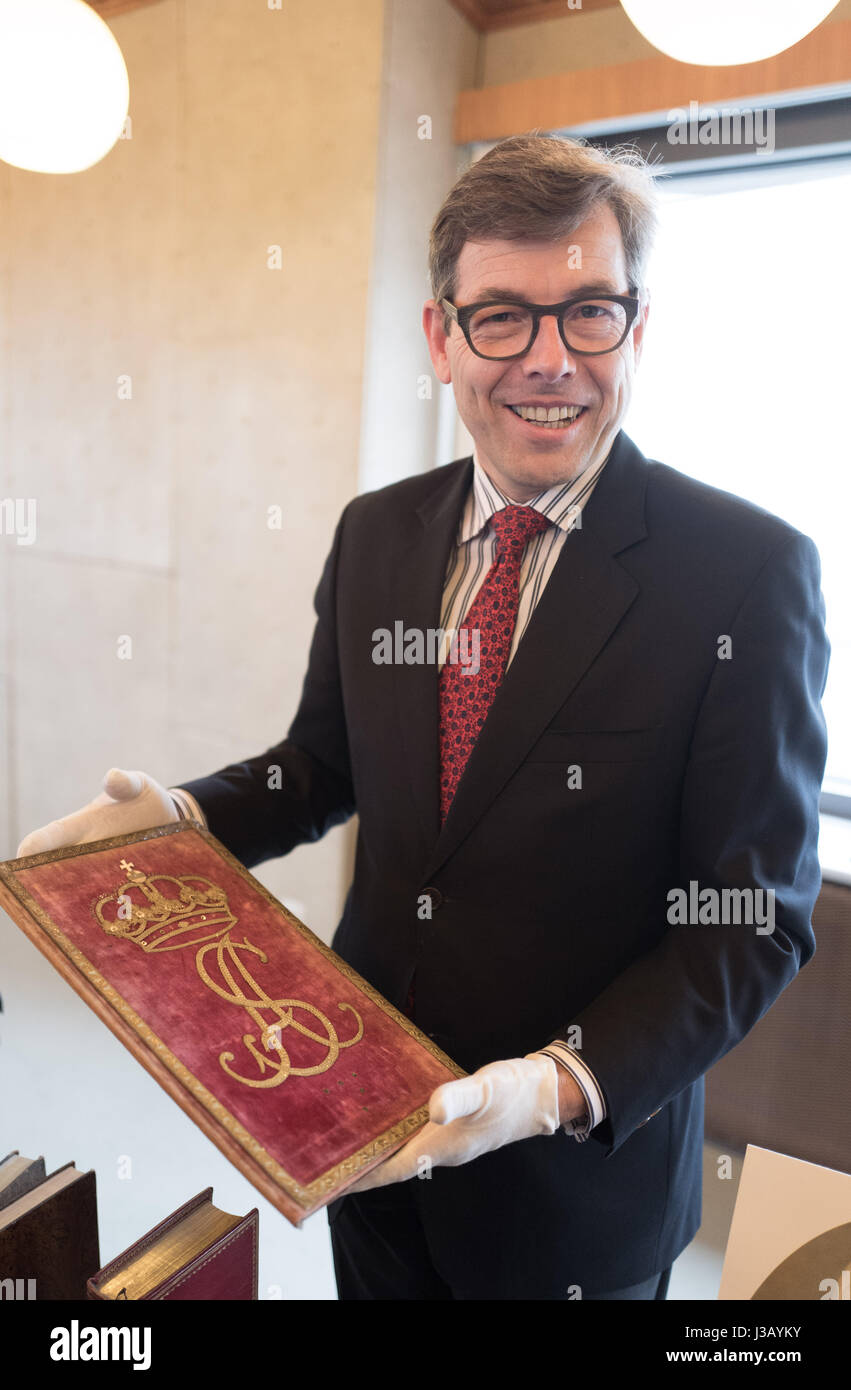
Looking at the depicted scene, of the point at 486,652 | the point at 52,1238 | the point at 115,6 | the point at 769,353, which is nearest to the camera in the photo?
the point at 52,1238

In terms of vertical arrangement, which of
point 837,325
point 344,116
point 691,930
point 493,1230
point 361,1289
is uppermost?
point 344,116

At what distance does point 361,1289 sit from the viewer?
1.36 m

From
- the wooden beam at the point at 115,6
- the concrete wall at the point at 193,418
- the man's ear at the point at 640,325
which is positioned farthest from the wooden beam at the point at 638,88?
the man's ear at the point at 640,325

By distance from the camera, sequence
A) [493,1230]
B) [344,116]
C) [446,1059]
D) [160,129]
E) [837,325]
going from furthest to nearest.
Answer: [160,129]
[344,116]
[837,325]
[493,1230]
[446,1059]

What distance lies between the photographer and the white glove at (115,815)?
1211 millimetres

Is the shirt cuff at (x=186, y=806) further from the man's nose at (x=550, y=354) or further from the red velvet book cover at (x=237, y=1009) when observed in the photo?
the man's nose at (x=550, y=354)

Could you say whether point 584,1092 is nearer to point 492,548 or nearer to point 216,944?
point 216,944

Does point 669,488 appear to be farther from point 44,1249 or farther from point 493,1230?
point 44,1249

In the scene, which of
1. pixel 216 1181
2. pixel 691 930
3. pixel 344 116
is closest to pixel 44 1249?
pixel 691 930

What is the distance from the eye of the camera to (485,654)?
121 centimetres

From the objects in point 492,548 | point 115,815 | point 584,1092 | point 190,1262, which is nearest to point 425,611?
point 492,548

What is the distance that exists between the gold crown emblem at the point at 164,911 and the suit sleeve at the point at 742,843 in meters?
0.43

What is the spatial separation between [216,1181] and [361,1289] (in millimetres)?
1027

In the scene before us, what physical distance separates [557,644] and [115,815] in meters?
0.63
